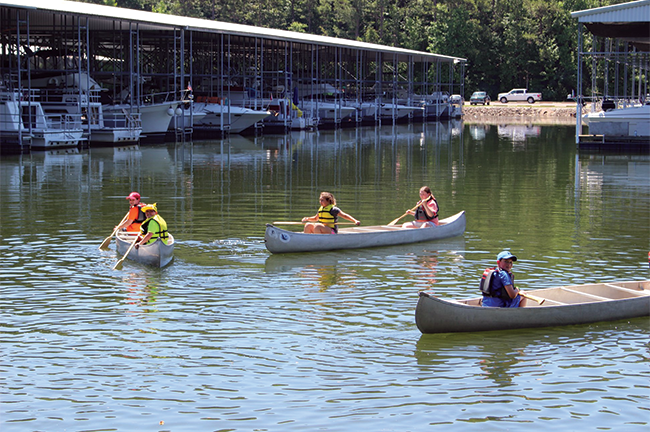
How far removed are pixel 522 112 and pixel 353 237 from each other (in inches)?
3356

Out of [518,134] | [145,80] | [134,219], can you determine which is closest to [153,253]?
[134,219]

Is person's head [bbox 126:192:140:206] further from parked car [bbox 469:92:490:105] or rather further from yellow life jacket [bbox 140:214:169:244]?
parked car [bbox 469:92:490:105]

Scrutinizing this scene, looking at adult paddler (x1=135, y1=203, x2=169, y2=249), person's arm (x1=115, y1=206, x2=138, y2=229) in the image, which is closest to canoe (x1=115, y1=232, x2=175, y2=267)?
adult paddler (x1=135, y1=203, x2=169, y2=249)

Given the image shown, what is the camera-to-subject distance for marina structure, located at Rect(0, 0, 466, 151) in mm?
44875

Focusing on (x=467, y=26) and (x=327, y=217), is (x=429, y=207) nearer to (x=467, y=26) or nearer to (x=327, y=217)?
(x=327, y=217)

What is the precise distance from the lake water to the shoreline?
223 ft

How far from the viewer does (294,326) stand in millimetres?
12609

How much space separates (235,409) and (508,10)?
10771cm

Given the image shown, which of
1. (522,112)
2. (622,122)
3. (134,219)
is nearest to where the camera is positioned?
→ (134,219)

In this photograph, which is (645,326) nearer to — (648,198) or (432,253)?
(432,253)

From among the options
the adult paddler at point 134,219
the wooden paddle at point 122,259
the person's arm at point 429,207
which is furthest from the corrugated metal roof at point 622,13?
the wooden paddle at point 122,259

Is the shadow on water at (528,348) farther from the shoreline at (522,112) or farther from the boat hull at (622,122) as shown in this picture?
the shoreline at (522,112)

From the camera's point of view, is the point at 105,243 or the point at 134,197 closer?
the point at 134,197

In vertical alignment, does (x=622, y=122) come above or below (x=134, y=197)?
above
